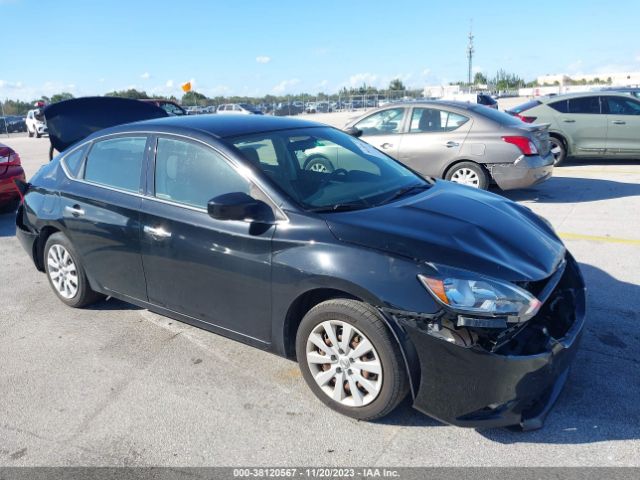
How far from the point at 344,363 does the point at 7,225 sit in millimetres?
7085

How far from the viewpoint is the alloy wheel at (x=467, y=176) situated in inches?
322

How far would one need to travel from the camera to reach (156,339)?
4.20 meters

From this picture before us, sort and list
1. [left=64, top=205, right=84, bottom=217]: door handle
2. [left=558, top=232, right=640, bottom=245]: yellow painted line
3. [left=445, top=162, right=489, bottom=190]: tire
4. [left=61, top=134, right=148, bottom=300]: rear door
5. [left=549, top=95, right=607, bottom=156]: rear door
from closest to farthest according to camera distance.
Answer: [left=61, top=134, right=148, bottom=300]: rear door < [left=64, top=205, right=84, bottom=217]: door handle < [left=558, top=232, right=640, bottom=245]: yellow painted line < [left=445, top=162, right=489, bottom=190]: tire < [left=549, top=95, right=607, bottom=156]: rear door

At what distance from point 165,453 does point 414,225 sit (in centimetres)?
181

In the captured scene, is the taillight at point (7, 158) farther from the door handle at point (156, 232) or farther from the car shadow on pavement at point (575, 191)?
the car shadow on pavement at point (575, 191)

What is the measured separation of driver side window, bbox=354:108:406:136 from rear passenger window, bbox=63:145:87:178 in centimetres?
→ 531

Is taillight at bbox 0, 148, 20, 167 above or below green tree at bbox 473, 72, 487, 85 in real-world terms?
below

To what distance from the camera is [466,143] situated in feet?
26.7

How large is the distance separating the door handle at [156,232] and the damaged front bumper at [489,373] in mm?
1709

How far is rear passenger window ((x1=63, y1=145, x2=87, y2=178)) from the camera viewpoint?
4.64 m

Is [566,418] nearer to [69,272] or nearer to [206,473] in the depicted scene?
[206,473]

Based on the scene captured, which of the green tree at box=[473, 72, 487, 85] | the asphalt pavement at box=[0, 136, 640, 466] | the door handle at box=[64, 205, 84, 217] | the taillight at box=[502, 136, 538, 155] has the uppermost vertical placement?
the green tree at box=[473, 72, 487, 85]

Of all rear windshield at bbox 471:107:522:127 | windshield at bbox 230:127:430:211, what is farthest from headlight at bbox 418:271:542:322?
rear windshield at bbox 471:107:522:127

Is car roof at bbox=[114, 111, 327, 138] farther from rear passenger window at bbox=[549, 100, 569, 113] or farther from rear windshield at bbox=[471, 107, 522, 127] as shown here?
rear passenger window at bbox=[549, 100, 569, 113]
